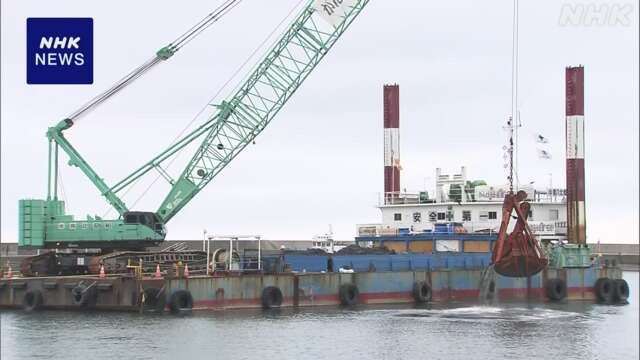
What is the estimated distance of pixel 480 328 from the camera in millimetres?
43312

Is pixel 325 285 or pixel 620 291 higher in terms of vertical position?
pixel 325 285

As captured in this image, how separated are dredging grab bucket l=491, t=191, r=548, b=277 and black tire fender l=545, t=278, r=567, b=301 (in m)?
5.40

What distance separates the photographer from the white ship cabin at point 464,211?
6034 centimetres

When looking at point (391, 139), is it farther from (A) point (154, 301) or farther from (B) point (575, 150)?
(A) point (154, 301)

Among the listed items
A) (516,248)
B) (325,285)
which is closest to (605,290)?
(516,248)

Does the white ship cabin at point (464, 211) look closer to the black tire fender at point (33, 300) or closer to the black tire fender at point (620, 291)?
the black tire fender at point (620, 291)

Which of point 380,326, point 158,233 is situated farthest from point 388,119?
point 380,326

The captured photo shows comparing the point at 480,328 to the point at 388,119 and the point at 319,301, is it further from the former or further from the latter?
the point at 388,119

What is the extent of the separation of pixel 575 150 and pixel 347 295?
53.1 ft

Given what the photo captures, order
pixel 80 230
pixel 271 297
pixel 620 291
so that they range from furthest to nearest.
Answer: pixel 620 291, pixel 80 230, pixel 271 297

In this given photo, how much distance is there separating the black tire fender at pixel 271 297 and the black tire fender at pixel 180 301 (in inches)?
146

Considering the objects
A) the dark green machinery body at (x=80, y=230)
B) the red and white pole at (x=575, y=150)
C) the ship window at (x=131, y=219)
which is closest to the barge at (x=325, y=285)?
the red and white pole at (x=575, y=150)

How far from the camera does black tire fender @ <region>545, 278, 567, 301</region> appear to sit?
57.1 meters

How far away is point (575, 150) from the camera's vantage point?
59.2 meters
